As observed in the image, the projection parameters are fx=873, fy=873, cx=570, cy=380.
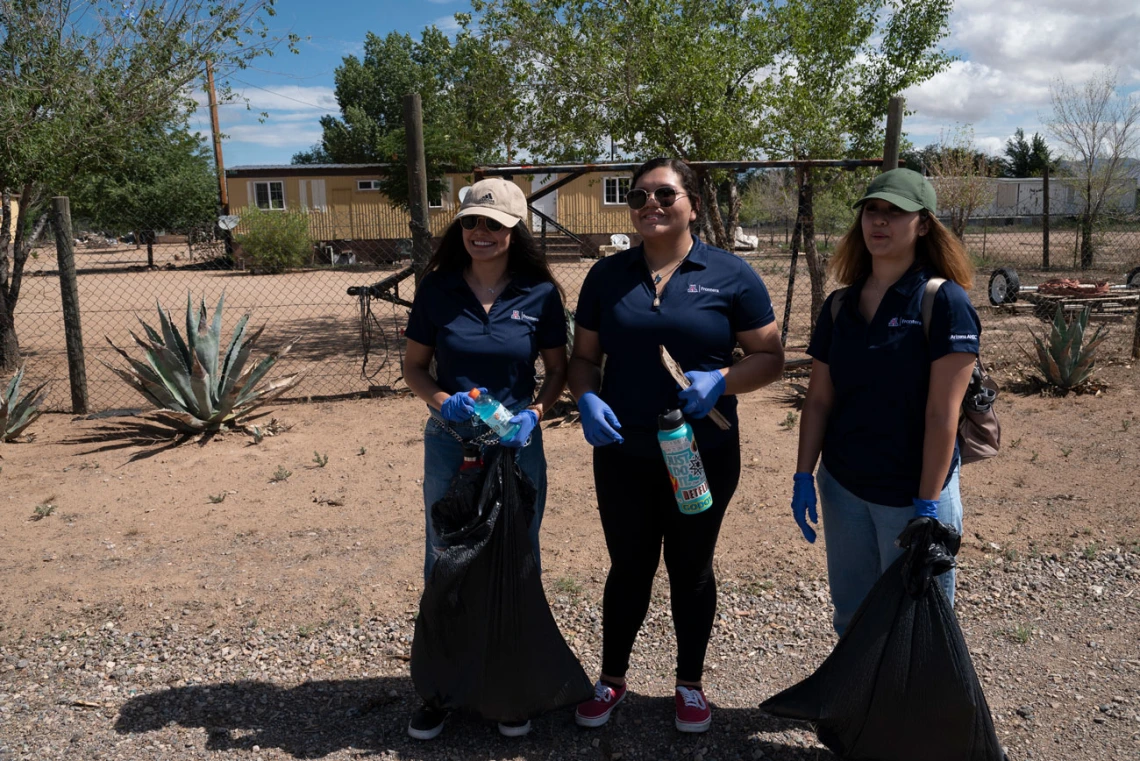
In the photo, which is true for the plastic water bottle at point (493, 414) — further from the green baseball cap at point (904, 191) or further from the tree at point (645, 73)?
the tree at point (645, 73)

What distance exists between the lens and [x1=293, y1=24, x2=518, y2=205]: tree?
33.4 feet

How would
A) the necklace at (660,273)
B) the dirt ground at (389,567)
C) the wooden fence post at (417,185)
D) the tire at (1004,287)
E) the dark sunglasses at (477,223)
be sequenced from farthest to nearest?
the tire at (1004,287), the wooden fence post at (417,185), the dirt ground at (389,567), the dark sunglasses at (477,223), the necklace at (660,273)

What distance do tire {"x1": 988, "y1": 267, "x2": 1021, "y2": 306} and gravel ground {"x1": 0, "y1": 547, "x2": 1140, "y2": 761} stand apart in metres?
9.89

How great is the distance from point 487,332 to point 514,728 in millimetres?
1308

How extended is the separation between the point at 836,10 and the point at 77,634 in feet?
30.4

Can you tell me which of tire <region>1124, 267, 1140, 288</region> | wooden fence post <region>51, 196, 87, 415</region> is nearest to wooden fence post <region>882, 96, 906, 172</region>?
wooden fence post <region>51, 196, 87, 415</region>

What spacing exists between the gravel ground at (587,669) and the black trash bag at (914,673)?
403mm

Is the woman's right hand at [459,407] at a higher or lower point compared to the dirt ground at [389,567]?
higher

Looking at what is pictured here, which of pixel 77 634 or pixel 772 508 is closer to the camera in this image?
pixel 77 634

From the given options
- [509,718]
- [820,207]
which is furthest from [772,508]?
[820,207]

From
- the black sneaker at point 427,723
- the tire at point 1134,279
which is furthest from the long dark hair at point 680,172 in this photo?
the tire at point 1134,279

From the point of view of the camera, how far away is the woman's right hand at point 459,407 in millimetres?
2680

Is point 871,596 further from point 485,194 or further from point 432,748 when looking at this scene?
point 485,194

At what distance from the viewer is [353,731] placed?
2.97 metres
